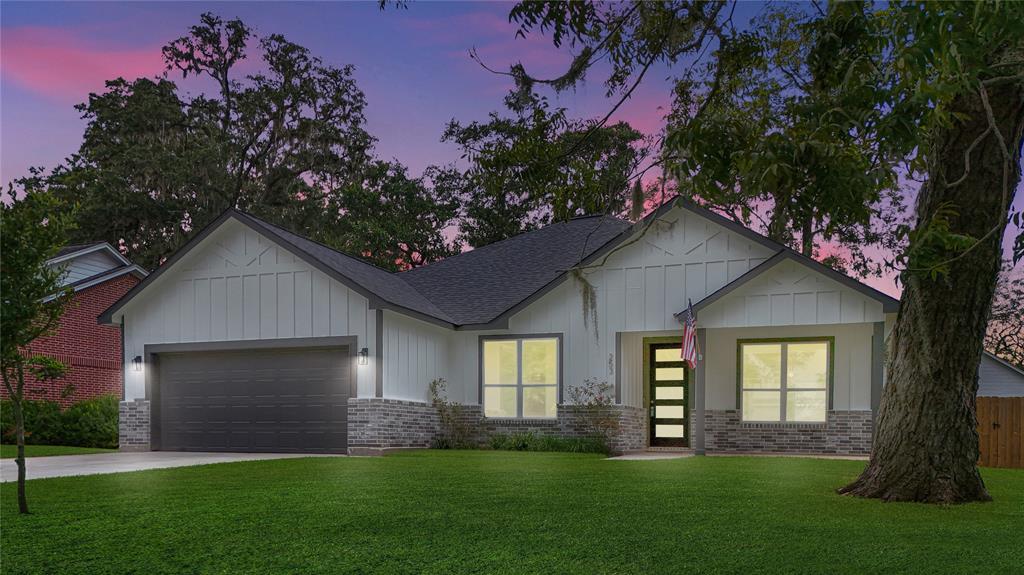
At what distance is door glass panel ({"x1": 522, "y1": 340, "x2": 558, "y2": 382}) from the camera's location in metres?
18.2

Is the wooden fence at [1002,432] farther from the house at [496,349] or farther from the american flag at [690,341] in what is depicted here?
the american flag at [690,341]

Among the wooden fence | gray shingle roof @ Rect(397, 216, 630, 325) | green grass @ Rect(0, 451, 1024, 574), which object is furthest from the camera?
gray shingle roof @ Rect(397, 216, 630, 325)

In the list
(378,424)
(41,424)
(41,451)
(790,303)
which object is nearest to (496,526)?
Answer: (378,424)

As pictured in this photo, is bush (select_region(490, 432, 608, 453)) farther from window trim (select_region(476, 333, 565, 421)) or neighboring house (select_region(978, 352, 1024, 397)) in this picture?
neighboring house (select_region(978, 352, 1024, 397))

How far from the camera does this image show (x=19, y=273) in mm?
6977

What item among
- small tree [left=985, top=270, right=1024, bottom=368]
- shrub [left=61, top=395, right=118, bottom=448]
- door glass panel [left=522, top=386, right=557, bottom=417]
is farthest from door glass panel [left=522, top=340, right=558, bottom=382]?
small tree [left=985, top=270, right=1024, bottom=368]

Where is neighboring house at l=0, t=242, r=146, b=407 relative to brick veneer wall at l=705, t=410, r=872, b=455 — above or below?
above

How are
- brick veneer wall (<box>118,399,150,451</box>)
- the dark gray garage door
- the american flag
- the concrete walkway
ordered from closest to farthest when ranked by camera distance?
the concrete walkway → the american flag → the dark gray garage door → brick veneer wall (<box>118,399,150,451</box>)

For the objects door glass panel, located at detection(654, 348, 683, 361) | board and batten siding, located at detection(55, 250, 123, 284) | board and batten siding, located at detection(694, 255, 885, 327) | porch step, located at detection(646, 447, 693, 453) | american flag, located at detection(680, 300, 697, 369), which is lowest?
porch step, located at detection(646, 447, 693, 453)

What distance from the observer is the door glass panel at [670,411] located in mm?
18719

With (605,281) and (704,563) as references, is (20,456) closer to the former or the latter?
(704,563)

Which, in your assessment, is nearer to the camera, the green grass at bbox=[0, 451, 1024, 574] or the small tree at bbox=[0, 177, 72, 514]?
the green grass at bbox=[0, 451, 1024, 574]

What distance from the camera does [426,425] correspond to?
59.5ft

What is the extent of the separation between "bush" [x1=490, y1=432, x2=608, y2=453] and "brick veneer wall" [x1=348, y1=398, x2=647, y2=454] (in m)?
0.22
